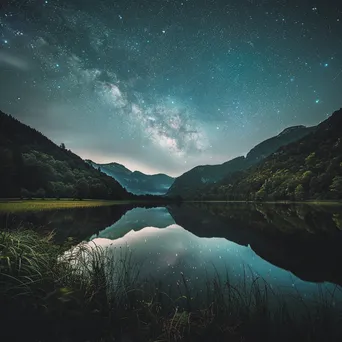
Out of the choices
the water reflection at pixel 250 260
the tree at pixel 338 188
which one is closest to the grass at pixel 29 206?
the water reflection at pixel 250 260

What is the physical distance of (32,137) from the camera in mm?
195500

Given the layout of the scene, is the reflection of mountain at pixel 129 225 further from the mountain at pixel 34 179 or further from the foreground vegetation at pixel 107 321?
the mountain at pixel 34 179

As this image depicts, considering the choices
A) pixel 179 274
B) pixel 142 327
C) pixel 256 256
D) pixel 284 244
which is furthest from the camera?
pixel 284 244

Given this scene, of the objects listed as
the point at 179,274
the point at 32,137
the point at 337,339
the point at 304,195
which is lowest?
the point at 179,274

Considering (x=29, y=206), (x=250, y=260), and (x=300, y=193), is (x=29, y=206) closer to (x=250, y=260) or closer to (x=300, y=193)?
(x=250, y=260)

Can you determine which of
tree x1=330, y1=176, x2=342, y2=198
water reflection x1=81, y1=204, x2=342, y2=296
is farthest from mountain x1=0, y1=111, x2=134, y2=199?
tree x1=330, y1=176, x2=342, y2=198

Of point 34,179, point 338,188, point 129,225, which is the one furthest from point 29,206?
point 338,188

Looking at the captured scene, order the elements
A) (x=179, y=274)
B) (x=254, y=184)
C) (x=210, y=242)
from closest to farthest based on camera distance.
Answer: (x=179, y=274) < (x=210, y=242) < (x=254, y=184)

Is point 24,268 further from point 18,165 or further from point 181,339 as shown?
point 18,165

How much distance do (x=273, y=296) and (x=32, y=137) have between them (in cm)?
22620

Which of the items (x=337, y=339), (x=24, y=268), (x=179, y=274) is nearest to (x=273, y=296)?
(x=337, y=339)

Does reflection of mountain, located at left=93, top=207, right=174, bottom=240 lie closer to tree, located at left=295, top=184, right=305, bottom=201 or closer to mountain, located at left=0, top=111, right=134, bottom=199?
mountain, located at left=0, top=111, right=134, bottom=199

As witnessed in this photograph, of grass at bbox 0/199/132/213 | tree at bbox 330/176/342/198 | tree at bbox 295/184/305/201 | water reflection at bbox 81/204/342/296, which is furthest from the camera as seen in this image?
tree at bbox 295/184/305/201

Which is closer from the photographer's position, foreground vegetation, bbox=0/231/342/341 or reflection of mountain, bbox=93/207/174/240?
foreground vegetation, bbox=0/231/342/341
